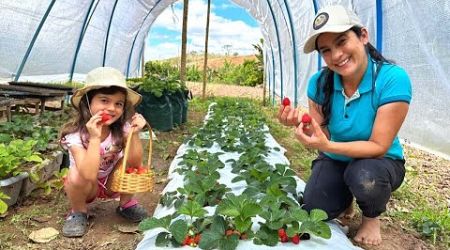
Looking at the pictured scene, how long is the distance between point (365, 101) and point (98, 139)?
50.8 inches

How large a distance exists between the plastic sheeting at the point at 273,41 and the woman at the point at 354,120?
0.77 m

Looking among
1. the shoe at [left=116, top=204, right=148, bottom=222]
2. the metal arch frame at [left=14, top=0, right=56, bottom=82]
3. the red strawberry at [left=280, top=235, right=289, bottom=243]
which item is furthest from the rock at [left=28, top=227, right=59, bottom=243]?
the metal arch frame at [left=14, top=0, right=56, bottom=82]

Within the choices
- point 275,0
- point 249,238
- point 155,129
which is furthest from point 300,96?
point 249,238

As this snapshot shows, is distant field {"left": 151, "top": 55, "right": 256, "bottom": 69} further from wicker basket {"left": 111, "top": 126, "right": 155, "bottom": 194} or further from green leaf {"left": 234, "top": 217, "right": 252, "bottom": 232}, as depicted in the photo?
green leaf {"left": 234, "top": 217, "right": 252, "bottom": 232}

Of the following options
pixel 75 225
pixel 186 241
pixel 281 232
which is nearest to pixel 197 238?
pixel 186 241

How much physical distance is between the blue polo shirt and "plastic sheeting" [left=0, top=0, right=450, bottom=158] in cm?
72

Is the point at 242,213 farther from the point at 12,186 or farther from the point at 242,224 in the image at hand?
the point at 12,186

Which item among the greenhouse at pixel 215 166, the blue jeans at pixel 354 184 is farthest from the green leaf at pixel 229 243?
the blue jeans at pixel 354 184

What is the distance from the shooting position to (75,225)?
93.0 inches

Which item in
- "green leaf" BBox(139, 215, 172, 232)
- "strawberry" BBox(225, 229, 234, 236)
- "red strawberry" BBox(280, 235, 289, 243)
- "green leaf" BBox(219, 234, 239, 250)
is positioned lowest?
"red strawberry" BBox(280, 235, 289, 243)

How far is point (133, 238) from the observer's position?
235 centimetres

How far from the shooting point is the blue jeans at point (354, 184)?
2.00m

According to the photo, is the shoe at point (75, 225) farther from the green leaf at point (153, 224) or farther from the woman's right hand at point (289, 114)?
the woman's right hand at point (289, 114)

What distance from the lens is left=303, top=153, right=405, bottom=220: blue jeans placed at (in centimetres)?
200
